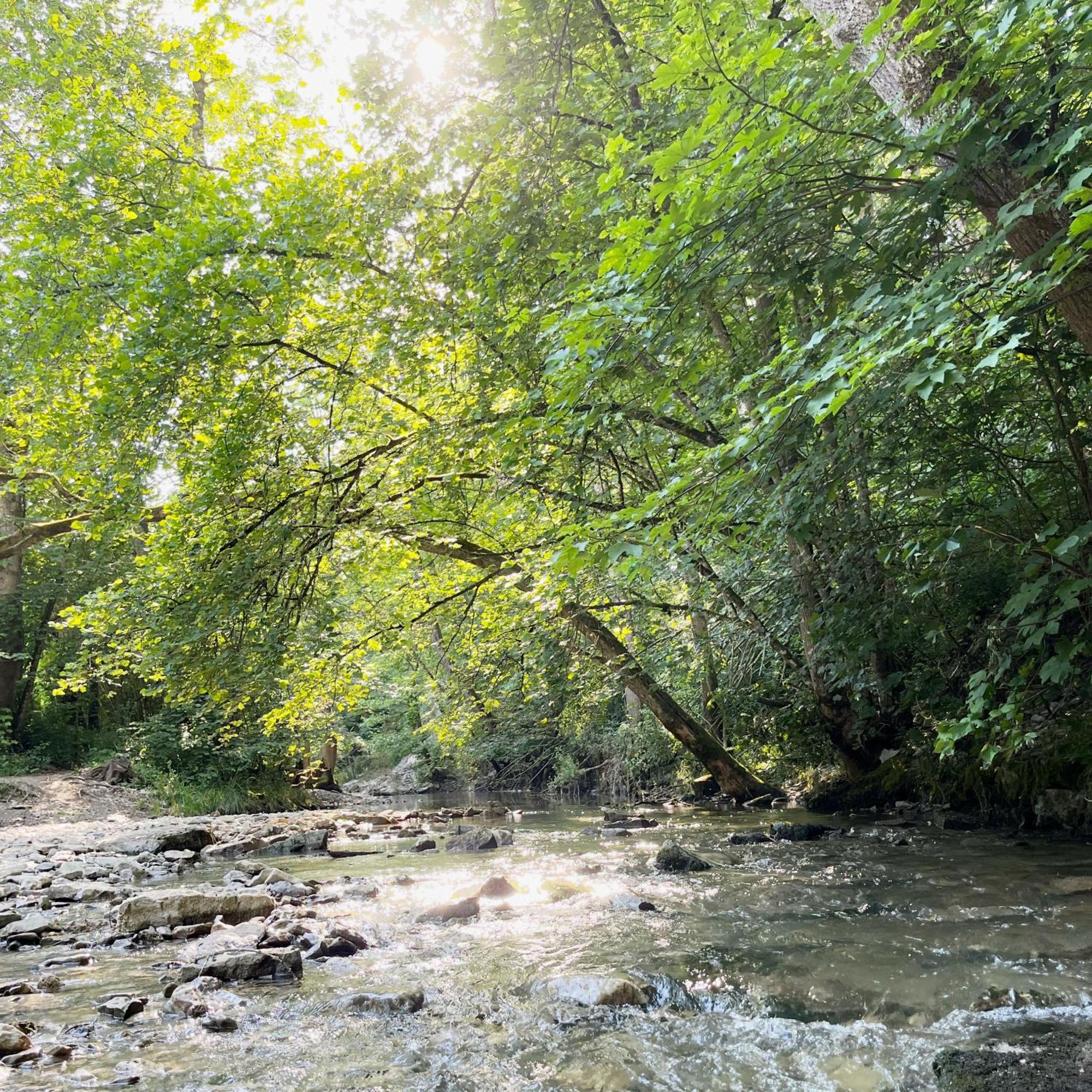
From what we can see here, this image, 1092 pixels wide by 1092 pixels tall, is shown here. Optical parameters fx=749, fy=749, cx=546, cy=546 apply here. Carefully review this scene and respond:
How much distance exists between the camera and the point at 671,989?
13.2 feet

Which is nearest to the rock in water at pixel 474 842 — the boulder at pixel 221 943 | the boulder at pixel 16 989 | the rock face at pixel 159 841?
the rock face at pixel 159 841

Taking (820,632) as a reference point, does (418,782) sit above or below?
below

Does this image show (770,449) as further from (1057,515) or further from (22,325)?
(22,325)

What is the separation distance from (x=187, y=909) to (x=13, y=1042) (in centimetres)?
277

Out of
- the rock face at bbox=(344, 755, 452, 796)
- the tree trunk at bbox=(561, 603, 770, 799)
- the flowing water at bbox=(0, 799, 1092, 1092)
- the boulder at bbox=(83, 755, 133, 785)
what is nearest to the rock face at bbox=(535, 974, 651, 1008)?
the flowing water at bbox=(0, 799, 1092, 1092)

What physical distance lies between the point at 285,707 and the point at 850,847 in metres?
6.99

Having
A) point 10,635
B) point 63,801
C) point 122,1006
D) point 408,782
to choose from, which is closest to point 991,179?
point 122,1006

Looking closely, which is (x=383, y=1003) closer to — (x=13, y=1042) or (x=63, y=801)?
(x=13, y=1042)

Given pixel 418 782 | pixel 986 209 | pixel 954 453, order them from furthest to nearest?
pixel 418 782 < pixel 954 453 < pixel 986 209

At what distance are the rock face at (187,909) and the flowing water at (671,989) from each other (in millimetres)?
594

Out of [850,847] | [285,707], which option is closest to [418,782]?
[285,707]

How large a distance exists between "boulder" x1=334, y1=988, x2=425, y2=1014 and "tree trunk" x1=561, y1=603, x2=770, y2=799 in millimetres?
5574

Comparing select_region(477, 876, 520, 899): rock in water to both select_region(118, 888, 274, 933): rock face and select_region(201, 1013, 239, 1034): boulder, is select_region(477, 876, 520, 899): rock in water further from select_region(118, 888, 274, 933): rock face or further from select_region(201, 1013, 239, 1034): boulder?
select_region(201, 1013, 239, 1034): boulder

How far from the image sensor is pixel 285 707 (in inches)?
385
